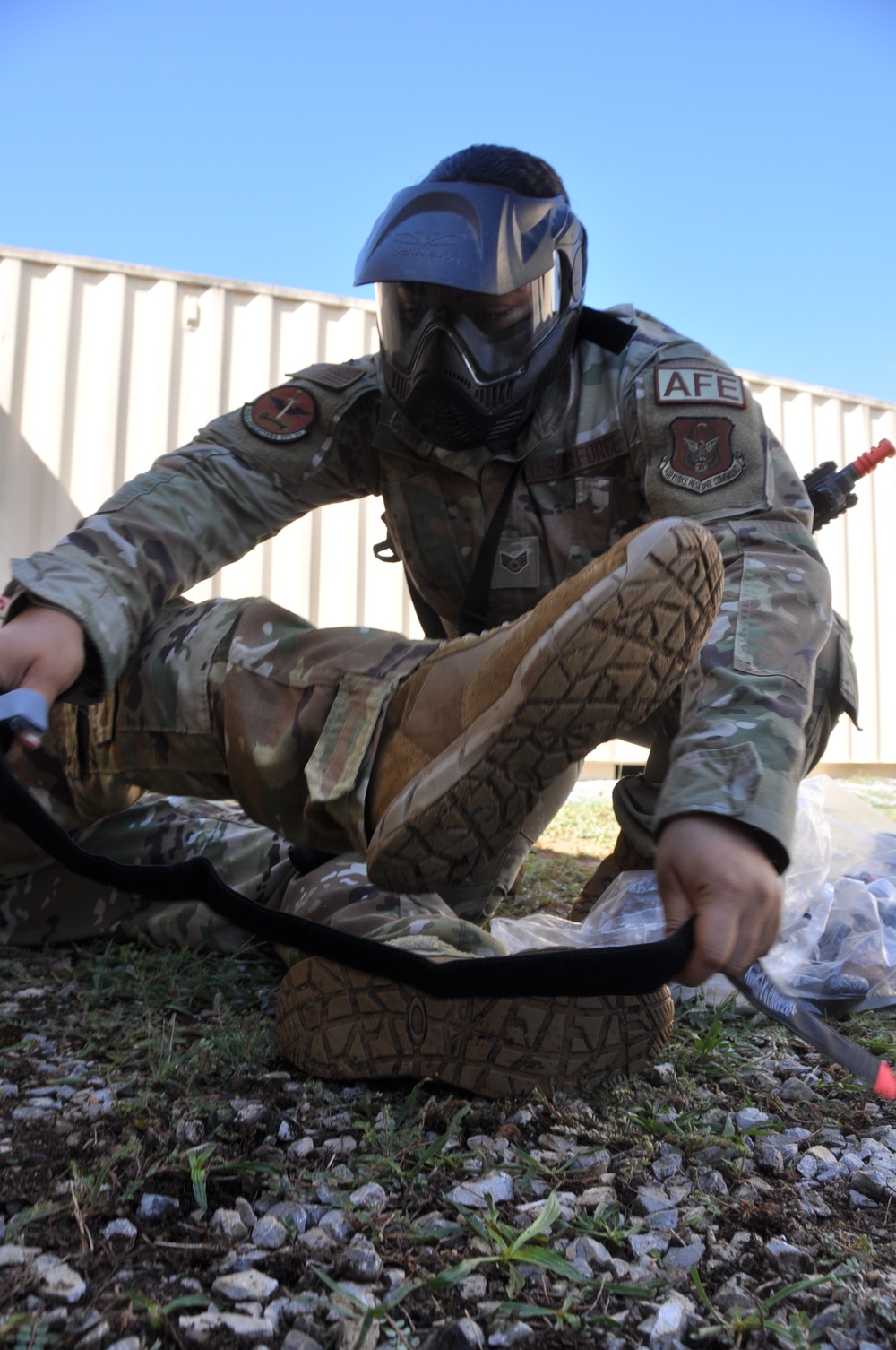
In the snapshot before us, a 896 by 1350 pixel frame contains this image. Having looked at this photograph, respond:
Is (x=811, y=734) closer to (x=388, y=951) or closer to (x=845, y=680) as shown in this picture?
(x=845, y=680)

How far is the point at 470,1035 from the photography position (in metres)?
1.18

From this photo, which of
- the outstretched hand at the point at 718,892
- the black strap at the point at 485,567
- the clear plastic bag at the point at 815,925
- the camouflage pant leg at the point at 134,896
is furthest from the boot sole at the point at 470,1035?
the black strap at the point at 485,567

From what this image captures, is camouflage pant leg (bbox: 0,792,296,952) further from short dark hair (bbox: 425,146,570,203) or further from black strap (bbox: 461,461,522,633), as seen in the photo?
short dark hair (bbox: 425,146,570,203)

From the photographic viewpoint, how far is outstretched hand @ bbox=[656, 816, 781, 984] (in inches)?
37.9

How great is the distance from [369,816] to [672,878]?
405 millimetres

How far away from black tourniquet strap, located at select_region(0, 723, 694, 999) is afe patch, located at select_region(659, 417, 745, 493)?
922mm

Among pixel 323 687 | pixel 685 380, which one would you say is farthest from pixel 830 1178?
pixel 685 380

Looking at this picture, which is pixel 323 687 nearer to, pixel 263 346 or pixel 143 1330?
pixel 143 1330

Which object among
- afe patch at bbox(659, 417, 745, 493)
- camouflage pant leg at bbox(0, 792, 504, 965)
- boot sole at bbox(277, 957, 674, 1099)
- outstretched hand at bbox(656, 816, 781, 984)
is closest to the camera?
outstretched hand at bbox(656, 816, 781, 984)

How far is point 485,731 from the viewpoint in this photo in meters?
1.04

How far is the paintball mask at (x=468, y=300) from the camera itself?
5.78 feet

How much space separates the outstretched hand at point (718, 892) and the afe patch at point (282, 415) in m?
1.38

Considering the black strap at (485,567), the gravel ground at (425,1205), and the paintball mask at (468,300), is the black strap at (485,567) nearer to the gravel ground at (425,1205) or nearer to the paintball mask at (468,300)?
the paintball mask at (468,300)

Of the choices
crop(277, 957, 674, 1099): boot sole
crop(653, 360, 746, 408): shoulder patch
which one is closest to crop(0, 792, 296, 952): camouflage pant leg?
crop(277, 957, 674, 1099): boot sole
